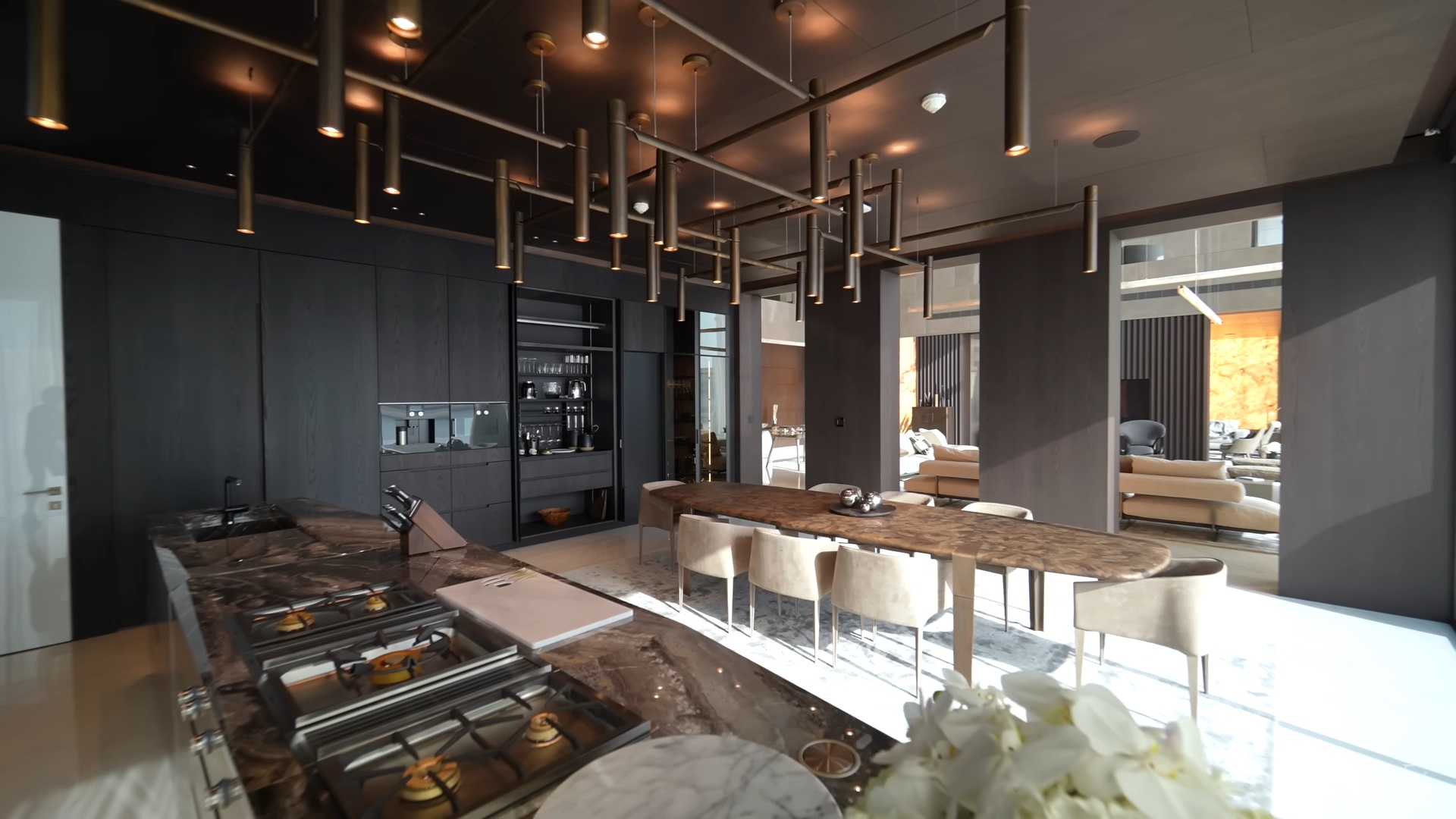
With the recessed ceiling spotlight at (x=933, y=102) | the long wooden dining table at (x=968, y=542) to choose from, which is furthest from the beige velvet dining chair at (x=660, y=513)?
the recessed ceiling spotlight at (x=933, y=102)

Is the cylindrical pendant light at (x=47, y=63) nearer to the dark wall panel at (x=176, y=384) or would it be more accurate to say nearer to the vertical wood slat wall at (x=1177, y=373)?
the dark wall panel at (x=176, y=384)

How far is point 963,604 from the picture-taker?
9.45 feet

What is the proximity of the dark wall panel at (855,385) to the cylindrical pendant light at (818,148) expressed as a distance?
456 centimetres

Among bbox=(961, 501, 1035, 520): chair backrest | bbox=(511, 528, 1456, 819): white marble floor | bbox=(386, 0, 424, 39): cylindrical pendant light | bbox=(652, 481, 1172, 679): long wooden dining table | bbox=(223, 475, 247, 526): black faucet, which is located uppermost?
bbox=(386, 0, 424, 39): cylindrical pendant light

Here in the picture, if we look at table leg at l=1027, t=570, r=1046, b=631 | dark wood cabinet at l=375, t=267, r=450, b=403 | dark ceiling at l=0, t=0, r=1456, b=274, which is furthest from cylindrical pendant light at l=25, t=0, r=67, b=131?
table leg at l=1027, t=570, r=1046, b=631

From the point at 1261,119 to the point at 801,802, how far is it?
15.0ft

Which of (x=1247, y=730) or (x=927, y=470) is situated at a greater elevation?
(x=927, y=470)

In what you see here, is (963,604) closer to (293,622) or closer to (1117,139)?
(293,622)

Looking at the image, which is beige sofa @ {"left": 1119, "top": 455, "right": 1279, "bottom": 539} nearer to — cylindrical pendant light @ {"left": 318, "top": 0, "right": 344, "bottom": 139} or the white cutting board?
the white cutting board

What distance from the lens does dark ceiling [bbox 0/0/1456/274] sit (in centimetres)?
256

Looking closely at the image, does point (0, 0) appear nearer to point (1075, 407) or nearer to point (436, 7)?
point (436, 7)

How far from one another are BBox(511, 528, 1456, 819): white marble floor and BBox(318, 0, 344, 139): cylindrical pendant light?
9.78 feet

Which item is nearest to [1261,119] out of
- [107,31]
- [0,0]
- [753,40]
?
[753,40]

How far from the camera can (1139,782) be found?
399mm
